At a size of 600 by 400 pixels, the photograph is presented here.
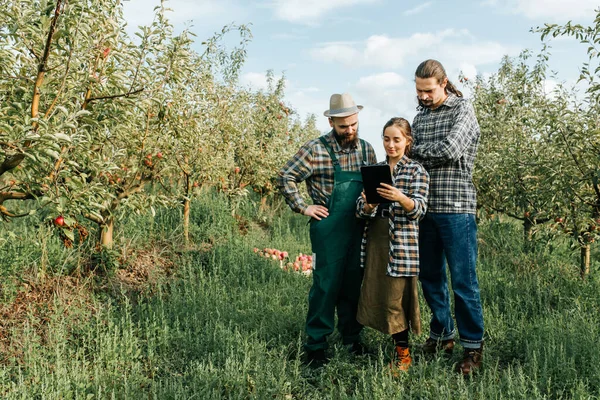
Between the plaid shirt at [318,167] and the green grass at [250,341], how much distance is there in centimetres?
114

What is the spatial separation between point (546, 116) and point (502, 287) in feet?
6.19

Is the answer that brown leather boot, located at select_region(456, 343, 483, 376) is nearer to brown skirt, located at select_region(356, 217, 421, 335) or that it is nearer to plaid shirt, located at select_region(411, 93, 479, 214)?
brown skirt, located at select_region(356, 217, 421, 335)

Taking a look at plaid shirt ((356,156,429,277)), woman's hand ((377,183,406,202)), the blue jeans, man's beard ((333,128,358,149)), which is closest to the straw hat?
man's beard ((333,128,358,149))

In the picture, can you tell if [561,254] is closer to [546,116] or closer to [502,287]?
[502,287]

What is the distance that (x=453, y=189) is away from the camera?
3691 mm

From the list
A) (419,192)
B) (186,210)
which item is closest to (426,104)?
(419,192)

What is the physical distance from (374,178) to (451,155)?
586 millimetres

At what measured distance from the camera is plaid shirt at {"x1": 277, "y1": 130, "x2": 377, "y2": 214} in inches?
155

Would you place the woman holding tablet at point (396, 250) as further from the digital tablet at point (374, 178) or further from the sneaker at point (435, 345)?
the sneaker at point (435, 345)

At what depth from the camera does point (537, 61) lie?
7.95 metres

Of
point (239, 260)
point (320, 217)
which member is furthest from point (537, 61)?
point (320, 217)

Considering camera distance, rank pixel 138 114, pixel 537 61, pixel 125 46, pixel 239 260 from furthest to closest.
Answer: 1. pixel 537 61
2. pixel 239 260
3. pixel 138 114
4. pixel 125 46

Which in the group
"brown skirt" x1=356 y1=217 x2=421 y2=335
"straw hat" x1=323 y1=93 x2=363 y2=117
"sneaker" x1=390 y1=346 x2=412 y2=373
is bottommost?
"sneaker" x1=390 y1=346 x2=412 y2=373

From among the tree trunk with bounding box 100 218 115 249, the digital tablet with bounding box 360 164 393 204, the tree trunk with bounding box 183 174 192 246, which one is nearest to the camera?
the digital tablet with bounding box 360 164 393 204
